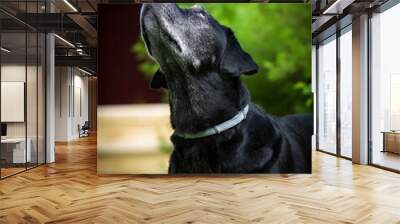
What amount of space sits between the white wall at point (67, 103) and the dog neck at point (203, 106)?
35.4 feet

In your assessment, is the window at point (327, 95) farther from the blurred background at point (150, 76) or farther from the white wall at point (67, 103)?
the white wall at point (67, 103)

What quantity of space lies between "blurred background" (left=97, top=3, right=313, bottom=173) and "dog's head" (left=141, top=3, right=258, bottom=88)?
23 centimetres

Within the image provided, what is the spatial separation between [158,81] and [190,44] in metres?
→ 0.78

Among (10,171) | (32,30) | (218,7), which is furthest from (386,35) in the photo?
(10,171)

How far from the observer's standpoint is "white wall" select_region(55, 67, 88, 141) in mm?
15438

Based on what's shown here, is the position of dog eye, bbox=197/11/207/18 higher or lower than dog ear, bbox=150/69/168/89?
higher

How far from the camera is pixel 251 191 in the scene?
515 centimetres

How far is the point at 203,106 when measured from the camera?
5551 millimetres

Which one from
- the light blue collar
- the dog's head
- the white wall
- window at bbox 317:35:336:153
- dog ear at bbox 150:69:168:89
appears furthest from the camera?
the white wall

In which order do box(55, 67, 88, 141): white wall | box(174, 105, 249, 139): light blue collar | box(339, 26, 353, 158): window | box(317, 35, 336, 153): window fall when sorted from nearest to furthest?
box(174, 105, 249, 139): light blue collar → box(339, 26, 353, 158): window → box(317, 35, 336, 153): window → box(55, 67, 88, 141): white wall

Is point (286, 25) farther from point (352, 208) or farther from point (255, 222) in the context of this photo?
point (255, 222)

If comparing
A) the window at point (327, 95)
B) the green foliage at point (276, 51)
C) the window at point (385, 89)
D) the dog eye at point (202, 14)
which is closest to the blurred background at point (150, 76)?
the green foliage at point (276, 51)

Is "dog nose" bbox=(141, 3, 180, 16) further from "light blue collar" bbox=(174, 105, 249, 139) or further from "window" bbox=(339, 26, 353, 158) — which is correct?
"window" bbox=(339, 26, 353, 158)

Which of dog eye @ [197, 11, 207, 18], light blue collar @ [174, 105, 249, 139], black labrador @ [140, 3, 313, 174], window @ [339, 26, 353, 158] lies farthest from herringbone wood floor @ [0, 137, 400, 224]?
dog eye @ [197, 11, 207, 18]
